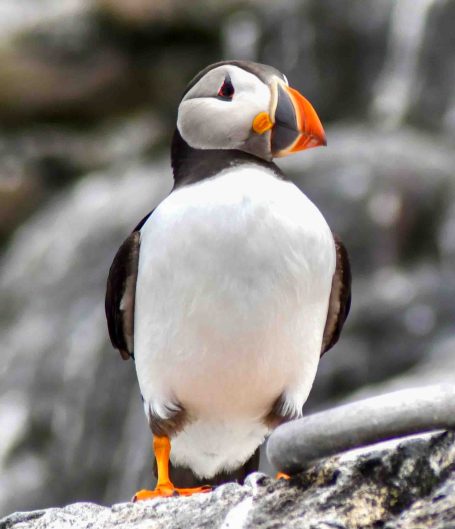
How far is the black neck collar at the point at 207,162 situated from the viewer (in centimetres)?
372

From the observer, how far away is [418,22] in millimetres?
9969

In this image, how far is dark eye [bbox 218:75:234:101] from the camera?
12.4 ft

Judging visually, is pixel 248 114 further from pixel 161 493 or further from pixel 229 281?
pixel 161 493

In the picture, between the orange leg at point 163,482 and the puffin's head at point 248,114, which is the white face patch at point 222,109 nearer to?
the puffin's head at point 248,114

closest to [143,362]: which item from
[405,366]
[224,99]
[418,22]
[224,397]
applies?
[224,397]

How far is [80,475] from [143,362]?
14.1ft

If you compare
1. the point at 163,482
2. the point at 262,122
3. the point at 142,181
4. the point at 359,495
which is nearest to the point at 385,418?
the point at 359,495

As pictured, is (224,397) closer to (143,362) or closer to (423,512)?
(143,362)

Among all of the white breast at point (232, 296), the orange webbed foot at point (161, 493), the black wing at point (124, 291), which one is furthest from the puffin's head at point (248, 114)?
the orange webbed foot at point (161, 493)

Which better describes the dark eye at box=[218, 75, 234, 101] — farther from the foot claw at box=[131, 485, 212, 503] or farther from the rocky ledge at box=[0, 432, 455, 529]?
the rocky ledge at box=[0, 432, 455, 529]

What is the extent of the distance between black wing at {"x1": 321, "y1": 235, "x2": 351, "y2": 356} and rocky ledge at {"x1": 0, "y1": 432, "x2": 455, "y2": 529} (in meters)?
1.22

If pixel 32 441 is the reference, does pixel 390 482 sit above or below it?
above

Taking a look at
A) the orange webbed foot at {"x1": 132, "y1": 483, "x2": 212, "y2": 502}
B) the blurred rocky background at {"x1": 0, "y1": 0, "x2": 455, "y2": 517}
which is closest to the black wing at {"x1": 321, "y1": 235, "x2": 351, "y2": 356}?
the orange webbed foot at {"x1": 132, "y1": 483, "x2": 212, "y2": 502}

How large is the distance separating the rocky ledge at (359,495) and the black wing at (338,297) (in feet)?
4.00
